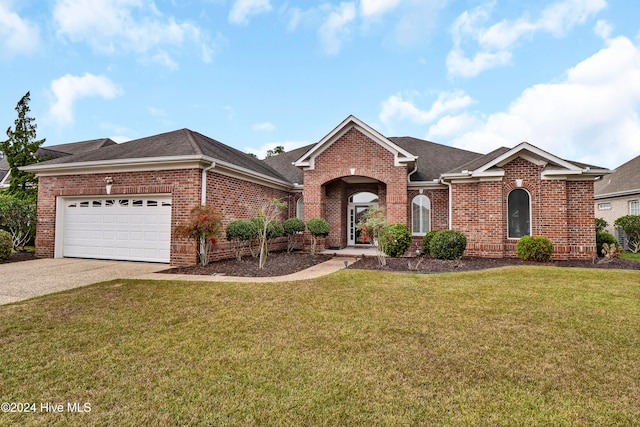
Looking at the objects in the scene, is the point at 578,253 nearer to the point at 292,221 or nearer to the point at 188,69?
the point at 292,221

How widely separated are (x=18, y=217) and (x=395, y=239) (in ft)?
51.7

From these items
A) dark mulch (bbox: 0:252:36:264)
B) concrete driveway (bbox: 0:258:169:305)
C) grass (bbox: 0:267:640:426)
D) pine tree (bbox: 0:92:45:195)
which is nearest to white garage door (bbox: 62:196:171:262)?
concrete driveway (bbox: 0:258:169:305)

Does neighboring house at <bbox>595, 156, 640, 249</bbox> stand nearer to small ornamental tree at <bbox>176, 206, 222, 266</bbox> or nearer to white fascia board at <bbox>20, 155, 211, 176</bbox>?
small ornamental tree at <bbox>176, 206, 222, 266</bbox>

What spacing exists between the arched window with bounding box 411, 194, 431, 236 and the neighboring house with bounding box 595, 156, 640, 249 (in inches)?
451

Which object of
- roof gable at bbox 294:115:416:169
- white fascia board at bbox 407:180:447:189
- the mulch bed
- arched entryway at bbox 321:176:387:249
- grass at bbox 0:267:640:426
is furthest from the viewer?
arched entryway at bbox 321:176:387:249

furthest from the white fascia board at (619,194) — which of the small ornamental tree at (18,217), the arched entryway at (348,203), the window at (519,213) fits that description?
the small ornamental tree at (18,217)

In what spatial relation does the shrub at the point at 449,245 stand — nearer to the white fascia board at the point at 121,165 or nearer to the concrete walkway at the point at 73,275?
the concrete walkway at the point at 73,275

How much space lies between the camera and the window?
39.7ft

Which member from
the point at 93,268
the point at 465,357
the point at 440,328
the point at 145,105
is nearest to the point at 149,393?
the point at 465,357

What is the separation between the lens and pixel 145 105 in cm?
1748

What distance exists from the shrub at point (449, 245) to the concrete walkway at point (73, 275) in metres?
3.69

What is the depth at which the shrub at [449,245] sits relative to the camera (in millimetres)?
11031

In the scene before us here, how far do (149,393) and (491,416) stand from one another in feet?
9.70

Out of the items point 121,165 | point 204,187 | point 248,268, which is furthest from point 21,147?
point 248,268
